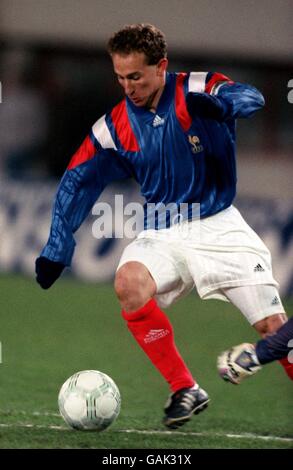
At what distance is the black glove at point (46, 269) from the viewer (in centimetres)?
557

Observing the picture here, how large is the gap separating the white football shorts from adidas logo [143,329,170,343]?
19 centimetres

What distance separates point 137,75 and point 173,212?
0.70 meters

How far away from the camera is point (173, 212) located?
17.8 ft

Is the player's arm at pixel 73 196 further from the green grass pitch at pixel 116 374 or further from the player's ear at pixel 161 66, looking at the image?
the green grass pitch at pixel 116 374

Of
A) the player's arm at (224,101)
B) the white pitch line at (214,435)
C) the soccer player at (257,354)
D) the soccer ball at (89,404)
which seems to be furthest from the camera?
the white pitch line at (214,435)

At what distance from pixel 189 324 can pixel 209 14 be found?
215 inches

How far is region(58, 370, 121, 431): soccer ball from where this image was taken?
16.8ft

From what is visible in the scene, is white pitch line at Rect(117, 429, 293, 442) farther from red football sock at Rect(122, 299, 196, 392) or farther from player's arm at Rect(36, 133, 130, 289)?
player's arm at Rect(36, 133, 130, 289)

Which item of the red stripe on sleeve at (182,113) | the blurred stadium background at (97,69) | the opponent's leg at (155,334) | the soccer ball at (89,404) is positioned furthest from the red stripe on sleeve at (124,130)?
the blurred stadium background at (97,69)

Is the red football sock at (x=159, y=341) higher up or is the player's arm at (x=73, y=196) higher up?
the player's arm at (x=73, y=196)

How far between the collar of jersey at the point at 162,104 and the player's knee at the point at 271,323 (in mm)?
1106

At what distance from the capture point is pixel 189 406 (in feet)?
17.2

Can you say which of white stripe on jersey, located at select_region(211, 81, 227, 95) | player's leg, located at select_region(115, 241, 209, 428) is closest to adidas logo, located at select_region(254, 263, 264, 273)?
player's leg, located at select_region(115, 241, 209, 428)
